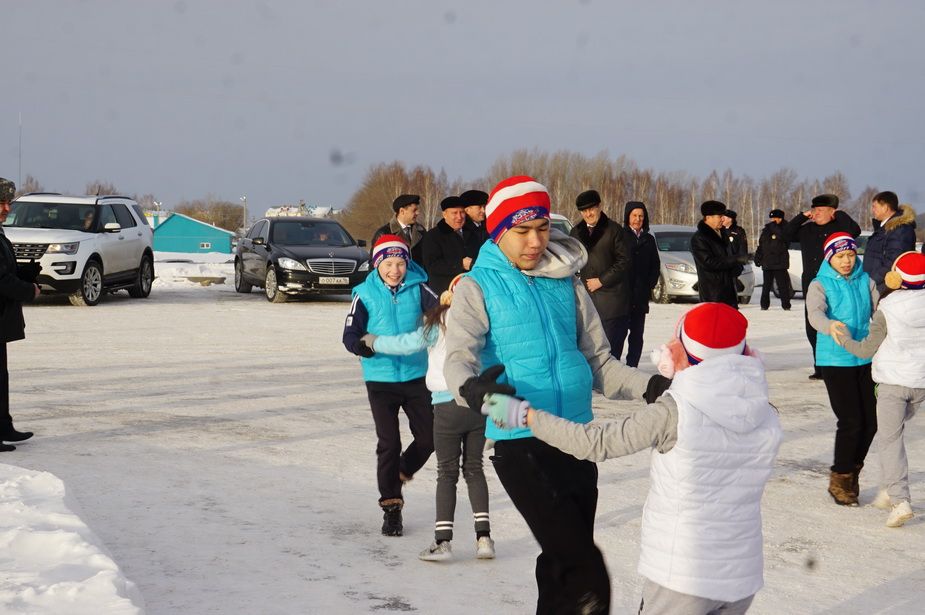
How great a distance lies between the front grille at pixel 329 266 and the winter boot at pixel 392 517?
1591 centimetres

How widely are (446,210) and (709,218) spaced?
268 cm

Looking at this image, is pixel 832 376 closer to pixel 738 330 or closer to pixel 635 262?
pixel 738 330

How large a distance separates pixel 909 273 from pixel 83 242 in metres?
15.9

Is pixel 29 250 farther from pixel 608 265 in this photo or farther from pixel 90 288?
pixel 608 265

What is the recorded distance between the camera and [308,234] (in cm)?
2317

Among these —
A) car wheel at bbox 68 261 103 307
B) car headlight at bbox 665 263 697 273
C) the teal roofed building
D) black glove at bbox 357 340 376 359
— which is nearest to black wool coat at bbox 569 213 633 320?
black glove at bbox 357 340 376 359

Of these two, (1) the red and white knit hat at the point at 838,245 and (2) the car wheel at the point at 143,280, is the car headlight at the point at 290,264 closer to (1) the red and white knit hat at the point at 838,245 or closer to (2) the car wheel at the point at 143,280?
(2) the car wheel at the point at 143,280

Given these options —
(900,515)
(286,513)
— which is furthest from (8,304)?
(900,515)

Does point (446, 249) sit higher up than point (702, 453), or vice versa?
point (446, 249)

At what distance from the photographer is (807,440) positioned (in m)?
8.73

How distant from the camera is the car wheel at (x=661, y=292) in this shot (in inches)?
928

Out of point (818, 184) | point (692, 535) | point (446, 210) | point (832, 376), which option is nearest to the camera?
point (692, 535)

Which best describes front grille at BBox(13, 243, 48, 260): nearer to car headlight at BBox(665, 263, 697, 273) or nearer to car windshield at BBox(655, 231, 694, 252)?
car headlight at BBox(665, 263, 697, 273)

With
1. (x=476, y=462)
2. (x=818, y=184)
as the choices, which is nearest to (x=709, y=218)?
(x=476, y=462)
